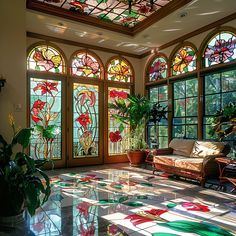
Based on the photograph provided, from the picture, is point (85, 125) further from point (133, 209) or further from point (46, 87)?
point (133, 209)

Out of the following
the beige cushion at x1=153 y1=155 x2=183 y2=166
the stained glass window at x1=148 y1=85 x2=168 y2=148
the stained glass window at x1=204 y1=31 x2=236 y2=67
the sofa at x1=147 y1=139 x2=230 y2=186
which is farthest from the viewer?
the stained glass window at x1=148 y1=85 x2=168 y2=148

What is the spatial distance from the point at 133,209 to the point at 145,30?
442 cm

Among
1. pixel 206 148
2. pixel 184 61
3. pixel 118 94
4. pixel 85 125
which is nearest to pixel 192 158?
pixel 206 148

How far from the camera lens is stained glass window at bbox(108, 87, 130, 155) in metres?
7.28

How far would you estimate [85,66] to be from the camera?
22.7ft

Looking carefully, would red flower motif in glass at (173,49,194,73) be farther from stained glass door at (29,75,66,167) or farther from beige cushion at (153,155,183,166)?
stained glass door at (29,75,66,167)

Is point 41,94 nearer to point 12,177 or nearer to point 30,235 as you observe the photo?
point 12,177

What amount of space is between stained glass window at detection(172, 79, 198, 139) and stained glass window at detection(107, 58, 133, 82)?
172 cm

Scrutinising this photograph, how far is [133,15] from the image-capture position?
219 inches

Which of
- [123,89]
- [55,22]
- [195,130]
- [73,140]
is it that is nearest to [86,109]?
[73,140]

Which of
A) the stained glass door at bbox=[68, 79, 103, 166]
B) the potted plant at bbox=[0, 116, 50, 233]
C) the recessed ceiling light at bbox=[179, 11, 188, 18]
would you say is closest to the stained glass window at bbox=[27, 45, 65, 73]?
the stained glass door at bbox=[68, 79, 103, 166]

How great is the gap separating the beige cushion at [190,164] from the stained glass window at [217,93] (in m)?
1.02

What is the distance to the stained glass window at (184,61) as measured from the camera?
6.14 meters

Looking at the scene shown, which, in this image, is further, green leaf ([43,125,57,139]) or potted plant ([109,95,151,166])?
potted plant ([109,95,151,166])
